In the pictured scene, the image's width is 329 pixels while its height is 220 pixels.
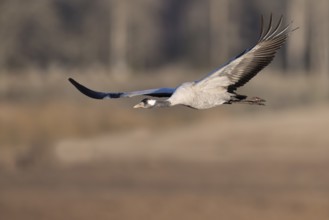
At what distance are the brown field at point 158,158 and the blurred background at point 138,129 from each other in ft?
0.09

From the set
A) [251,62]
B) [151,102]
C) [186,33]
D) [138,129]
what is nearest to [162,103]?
[151,102]

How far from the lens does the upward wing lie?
37.8ft

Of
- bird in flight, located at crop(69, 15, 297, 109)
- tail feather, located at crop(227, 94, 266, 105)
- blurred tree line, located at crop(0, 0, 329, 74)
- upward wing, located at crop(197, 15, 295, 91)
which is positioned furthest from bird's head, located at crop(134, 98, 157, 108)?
blurred tree line, located at crop(0, 0, 329, 74)

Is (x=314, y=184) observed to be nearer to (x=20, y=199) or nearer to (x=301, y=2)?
(x=20, y=199)

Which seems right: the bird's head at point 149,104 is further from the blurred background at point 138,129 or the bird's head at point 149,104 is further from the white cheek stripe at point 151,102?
the blurred background at point 138,129

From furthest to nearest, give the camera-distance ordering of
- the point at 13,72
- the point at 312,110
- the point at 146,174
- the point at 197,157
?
the point at 13,72 → the point at 312,110 → the point at 197,157 → the point at 146,174

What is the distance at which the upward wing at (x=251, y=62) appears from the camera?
11.5 meters

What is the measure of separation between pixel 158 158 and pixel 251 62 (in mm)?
16280

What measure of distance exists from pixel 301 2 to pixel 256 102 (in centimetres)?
3864

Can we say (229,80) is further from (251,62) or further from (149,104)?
(149,104)

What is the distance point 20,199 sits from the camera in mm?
22062

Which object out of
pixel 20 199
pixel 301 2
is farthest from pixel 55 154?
pixel 301 2

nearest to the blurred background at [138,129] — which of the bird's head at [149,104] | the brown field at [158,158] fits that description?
the brown field at [158,158]

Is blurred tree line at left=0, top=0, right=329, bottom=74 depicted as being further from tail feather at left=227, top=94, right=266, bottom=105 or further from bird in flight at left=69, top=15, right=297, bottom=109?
bird in flight at left=69, top=15, right=297, bottom=109
